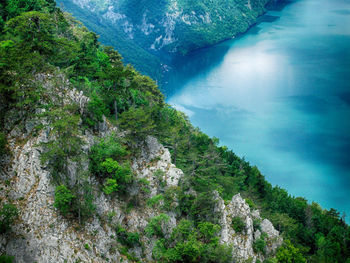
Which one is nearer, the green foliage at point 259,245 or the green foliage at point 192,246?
the green foliage at point 192,246

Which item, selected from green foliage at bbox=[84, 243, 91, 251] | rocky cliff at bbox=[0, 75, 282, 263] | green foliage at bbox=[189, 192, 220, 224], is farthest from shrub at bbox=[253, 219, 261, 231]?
green foliage at bbox=[84, 243, 91, 251]

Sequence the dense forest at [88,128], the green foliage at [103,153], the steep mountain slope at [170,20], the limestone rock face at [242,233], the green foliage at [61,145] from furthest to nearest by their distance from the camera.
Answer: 1. the steep mountain slope at [170,20]
2. the limestone rock face at [242,233]
3. the green foliage at [103,153]
4. the dense forest at [88,128]
5. the green foliage at [61,145]

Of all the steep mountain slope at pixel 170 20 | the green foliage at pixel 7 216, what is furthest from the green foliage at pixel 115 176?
the steep mountain slope at pixel 170 20

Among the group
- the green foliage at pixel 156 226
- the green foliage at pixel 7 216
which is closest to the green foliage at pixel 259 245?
the green foliage at pixel 156 226

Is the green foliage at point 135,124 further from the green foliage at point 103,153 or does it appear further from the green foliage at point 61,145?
the green foliage at point 61,145

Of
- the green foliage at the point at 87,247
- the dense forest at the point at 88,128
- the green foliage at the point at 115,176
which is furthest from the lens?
the green foliage at the point at 115,176

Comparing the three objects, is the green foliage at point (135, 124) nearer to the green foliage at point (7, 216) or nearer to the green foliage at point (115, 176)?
the green foliage at point (115, 176)

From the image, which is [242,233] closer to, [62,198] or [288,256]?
[288,256]

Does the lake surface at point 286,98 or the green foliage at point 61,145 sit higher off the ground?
the green foliage at point 61,145
